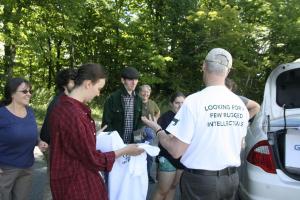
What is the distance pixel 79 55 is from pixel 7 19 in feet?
31.6

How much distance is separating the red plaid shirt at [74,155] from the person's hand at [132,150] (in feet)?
1.02

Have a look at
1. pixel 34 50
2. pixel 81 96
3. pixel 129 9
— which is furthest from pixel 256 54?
pixel 81 96

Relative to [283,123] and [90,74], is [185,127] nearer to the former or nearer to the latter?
[90,74]

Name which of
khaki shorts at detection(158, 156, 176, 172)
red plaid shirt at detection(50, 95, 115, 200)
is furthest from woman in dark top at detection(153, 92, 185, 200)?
red plaid shirt at detection(50, 95, 115, 200)

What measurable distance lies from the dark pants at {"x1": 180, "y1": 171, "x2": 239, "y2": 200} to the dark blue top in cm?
173

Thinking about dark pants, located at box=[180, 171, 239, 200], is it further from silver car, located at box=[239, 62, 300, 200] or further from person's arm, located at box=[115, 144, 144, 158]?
silver car, located at box=[239, 62, 300, 200]

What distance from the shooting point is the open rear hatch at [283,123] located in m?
3.70

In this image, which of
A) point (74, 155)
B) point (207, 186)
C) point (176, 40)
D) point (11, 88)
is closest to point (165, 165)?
point (207, 186)

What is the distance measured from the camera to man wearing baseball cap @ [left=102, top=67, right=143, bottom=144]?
Result: 5156mm

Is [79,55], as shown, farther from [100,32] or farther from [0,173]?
[0,173]

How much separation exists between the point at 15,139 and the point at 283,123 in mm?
2460

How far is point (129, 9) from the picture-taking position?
2311 centimetres

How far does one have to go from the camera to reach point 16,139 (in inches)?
159

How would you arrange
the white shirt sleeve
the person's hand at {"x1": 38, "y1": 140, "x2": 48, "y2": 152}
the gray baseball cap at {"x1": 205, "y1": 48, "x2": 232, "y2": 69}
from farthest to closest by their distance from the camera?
the person's hand at {"x1": 38, "y1": 140, "x2": 48, "y2": 152} < the gray baseball cap at {"x1": 205, "y1": 48, "x2": 232, "y2": 69} < the white shirt sleeve
